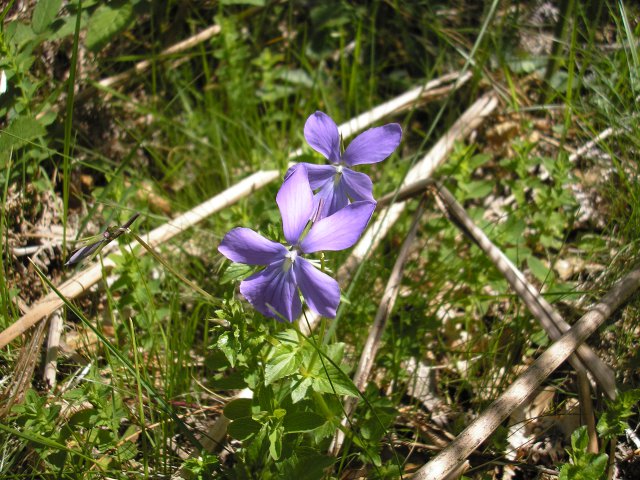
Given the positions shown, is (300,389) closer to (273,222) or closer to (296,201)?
(296,201)

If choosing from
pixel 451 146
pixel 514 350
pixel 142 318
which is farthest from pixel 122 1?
pixel 514 350

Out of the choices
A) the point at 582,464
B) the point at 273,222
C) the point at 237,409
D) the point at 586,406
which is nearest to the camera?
the point at 582,464

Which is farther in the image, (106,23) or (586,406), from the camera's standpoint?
(106,23)

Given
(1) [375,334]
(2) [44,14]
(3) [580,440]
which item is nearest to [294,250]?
(1) [375,334]

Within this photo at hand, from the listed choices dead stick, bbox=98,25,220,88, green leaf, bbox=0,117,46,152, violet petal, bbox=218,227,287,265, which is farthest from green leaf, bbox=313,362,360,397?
dead stick, bbox=98,25,220,88

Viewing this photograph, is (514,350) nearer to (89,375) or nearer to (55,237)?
(89,375)

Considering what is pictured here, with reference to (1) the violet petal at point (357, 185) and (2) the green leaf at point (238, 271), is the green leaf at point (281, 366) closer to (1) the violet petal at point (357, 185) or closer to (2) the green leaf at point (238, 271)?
(2) the green leaf at point (238, 271)

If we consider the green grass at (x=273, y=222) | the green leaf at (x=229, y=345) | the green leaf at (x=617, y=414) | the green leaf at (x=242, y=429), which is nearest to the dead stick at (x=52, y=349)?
the green grass at (x=273, y=222)
